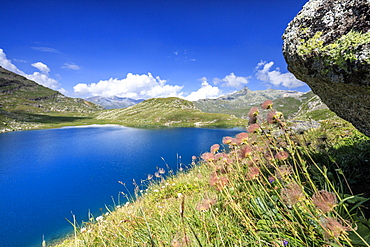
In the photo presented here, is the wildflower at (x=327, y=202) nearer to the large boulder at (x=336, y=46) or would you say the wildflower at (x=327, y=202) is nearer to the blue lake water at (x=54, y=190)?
the large boulder at (x=336, y=46)

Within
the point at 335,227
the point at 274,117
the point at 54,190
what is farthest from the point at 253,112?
the point at 54,190

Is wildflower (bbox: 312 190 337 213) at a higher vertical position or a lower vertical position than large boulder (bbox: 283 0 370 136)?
lower

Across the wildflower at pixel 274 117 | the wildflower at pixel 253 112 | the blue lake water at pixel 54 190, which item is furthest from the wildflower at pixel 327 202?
the blue lake water at pixel 54 190

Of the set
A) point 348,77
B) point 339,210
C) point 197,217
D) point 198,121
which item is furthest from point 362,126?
point 198,121

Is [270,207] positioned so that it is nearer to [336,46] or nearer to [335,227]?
[335,227]

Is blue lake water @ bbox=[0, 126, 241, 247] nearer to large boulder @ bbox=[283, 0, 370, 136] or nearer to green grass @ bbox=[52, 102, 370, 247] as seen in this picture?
green grass @ bbox=[52, 102, 370, 247]

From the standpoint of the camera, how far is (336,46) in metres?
1.97

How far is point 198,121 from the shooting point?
14225 centimetres

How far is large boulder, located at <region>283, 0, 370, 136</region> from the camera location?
6.01ft

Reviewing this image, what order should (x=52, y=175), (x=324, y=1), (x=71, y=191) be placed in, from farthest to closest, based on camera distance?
(x=52, y=175) < (x=71, y=191) < (x=324, y=1)

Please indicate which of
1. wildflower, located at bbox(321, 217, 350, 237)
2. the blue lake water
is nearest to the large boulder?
wildflower, located at bbox(321, 217, 350, 237)

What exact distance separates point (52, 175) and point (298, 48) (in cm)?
3799

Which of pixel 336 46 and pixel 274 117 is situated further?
pixel 274 117

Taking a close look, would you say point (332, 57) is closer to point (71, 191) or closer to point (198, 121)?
point (71, 191)
